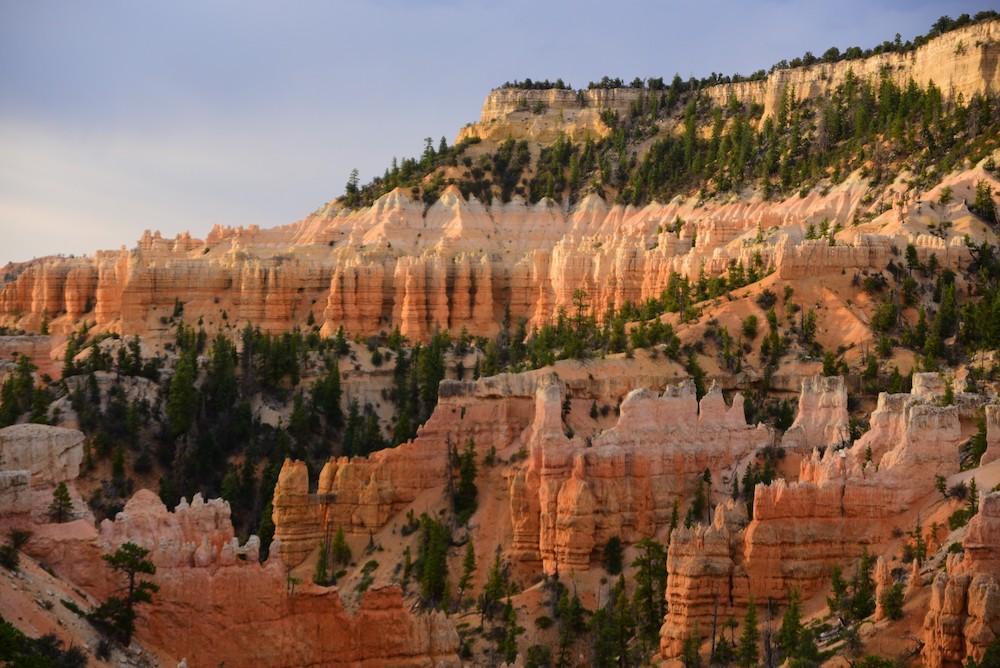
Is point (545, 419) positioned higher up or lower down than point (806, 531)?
higher up

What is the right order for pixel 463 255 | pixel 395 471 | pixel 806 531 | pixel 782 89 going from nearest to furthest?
pixel 806 531, pixel 395 471, pixel 463 255, pixel 782 89

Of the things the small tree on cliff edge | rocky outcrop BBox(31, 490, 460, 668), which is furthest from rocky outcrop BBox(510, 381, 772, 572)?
the small tree on cliff edge

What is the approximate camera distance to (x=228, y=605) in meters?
41.9

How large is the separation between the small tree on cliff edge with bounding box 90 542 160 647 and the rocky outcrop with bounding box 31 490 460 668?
0.44 metres

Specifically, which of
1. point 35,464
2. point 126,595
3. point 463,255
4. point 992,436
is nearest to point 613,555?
point 992,436

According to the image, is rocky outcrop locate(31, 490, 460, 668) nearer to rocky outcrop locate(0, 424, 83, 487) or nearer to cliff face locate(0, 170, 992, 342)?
rocky outcrop locate(0, 424, 83, 487)

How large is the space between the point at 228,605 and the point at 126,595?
2.96 m

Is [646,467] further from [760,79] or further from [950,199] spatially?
[760,79]

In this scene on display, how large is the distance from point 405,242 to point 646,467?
61662 mm

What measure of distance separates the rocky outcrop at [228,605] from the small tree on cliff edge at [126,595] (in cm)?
44

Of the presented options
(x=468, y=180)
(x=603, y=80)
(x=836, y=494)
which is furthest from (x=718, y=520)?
(x=603, y=80)

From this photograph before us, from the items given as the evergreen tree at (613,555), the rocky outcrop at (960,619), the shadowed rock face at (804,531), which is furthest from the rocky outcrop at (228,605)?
the evergreen tree at (613,555)

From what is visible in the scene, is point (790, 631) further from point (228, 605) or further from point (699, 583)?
point (228, 605)

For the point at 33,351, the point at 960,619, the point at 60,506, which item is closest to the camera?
the point at 960,619
